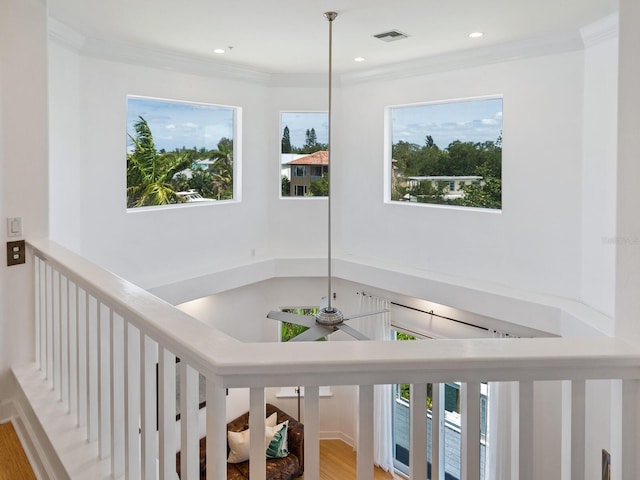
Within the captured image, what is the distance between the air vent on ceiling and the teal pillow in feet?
14.7

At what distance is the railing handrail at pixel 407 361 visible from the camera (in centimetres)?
90

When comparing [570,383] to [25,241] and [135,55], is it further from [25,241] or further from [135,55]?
[135,55]

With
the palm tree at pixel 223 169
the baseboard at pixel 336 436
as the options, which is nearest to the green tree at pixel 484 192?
the palm tree at pixel 223 169

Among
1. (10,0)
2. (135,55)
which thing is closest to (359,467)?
(10,0)

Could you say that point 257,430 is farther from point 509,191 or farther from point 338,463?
point 338,463

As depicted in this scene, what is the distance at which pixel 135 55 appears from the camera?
477 centimetres

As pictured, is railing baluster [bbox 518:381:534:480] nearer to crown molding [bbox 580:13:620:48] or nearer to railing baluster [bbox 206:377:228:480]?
railing baluster [bbox 206:377:228:480]

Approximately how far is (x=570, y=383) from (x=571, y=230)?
398cm

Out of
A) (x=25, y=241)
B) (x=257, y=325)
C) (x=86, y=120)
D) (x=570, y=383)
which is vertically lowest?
(x=257, y=325)

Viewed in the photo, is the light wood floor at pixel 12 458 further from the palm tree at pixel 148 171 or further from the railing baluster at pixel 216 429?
the palm tree at pixel 148 171

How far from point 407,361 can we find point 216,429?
0.40 metres

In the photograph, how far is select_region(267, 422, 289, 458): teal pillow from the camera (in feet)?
18.7

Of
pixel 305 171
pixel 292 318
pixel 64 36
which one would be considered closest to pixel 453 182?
pixel 305 171

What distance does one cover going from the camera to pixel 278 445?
225 inches
